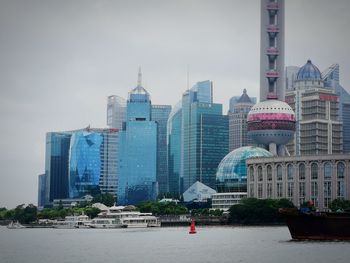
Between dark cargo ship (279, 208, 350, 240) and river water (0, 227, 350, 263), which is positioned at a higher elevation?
dark cargo ship (279, 208, 350, 240)

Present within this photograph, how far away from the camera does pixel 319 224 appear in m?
152

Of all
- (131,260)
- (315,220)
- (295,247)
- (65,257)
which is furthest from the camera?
(315,220)

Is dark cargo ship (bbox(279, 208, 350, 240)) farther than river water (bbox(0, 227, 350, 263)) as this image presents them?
Yes

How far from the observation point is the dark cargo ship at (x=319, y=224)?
151m

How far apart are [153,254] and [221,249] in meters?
13.6

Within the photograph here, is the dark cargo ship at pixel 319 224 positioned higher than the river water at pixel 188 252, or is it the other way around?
the dark cargo ship at pixel 319 224

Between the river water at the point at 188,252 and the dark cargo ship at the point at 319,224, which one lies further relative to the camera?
the dark cargo ship at the point at 319,224

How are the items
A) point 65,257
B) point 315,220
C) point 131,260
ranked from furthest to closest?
1. point 315,220
2. point 65,257
3. point 131,260

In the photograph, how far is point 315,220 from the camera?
500 feet

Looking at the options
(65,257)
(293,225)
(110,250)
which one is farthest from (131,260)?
(293,225)

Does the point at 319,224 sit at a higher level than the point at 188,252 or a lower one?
higher

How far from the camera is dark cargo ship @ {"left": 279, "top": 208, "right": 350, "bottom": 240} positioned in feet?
496

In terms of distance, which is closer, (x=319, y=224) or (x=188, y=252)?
(x=188, y=252)

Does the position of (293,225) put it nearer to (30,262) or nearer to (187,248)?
(187,248)
